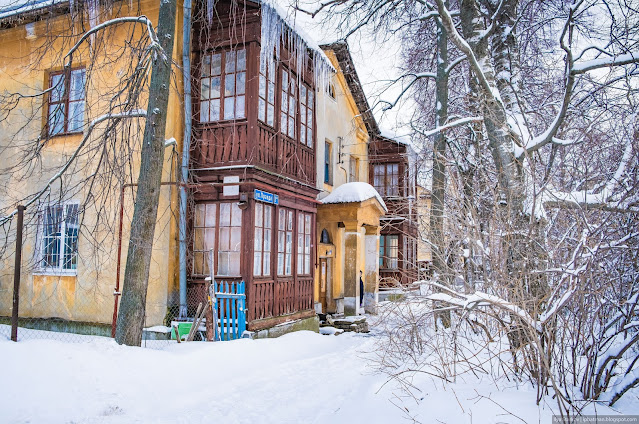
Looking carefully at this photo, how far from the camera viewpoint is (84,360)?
582cm

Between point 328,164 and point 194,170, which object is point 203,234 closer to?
point 194,170

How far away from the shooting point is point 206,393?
20.4 ft

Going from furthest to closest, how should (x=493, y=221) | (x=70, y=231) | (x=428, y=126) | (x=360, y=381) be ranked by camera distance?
(x=428, y=126)
(x=70, y=231)
(x=360, y=381)
(x=493, y=221)

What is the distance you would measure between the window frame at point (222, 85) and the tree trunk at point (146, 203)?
2.93 meters

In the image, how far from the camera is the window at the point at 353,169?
18944 millimetres

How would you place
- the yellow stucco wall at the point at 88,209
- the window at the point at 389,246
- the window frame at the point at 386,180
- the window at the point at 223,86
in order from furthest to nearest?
the window at the point at 389,246 → the window frame at the point at 386,180 → the window at the point at 223,86 → the yellow stucco wall at the point at 88,209

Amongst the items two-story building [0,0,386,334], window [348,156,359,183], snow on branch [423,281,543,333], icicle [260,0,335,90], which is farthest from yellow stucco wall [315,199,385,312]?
snow on branch [423,281,543,333]

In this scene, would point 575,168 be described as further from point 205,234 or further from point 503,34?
Result: point 205,234

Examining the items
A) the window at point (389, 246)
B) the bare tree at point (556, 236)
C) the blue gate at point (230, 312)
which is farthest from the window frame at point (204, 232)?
the window at point (389, 246)

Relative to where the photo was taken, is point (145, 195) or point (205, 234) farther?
point (205, 234)

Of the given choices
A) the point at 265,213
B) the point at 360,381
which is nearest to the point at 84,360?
the point at 360,381

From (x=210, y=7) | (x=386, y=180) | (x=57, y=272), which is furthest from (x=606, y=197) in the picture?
(x=386, y=180)

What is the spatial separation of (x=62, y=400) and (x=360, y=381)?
390cm

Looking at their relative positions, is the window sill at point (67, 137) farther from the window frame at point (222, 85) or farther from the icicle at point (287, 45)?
the icicle at point (287, 45)
